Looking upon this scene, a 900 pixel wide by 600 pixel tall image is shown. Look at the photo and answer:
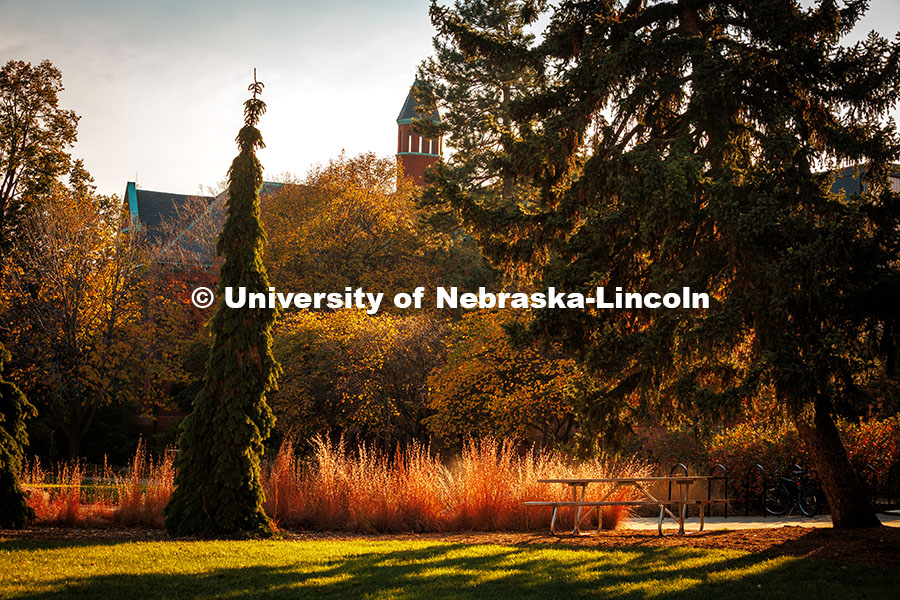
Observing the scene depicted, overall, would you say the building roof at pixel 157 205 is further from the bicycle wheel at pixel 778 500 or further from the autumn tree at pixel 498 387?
the bicycle wheel at pixel 778 500

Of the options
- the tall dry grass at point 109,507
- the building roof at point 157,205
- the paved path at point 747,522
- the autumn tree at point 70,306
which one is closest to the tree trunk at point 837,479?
the paved path at point 747,522

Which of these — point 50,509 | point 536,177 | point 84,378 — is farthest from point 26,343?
point 536,177

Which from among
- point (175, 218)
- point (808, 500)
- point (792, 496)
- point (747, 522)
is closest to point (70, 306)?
point (747, 522)

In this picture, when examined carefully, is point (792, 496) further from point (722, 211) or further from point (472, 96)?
point (472, 96)

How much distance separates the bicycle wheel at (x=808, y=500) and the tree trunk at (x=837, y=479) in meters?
3.27

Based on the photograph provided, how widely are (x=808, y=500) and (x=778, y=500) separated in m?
0.59

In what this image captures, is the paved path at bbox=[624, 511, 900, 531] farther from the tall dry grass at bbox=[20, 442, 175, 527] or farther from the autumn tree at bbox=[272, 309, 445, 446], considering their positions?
the autumn tree at bbox=[272, 309, 445, 446]

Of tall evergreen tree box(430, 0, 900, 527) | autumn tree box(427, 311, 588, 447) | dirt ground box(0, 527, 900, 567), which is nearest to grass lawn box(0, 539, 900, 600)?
dirt ground box(0, 527, 900, 567)

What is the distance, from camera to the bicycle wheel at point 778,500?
14333 millimetres

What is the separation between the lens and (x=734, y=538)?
10.6m

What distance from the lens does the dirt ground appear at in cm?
943

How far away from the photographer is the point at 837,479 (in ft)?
35.8

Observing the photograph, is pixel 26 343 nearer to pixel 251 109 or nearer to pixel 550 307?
pixel 251 109

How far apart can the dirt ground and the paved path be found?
88 centimetres
